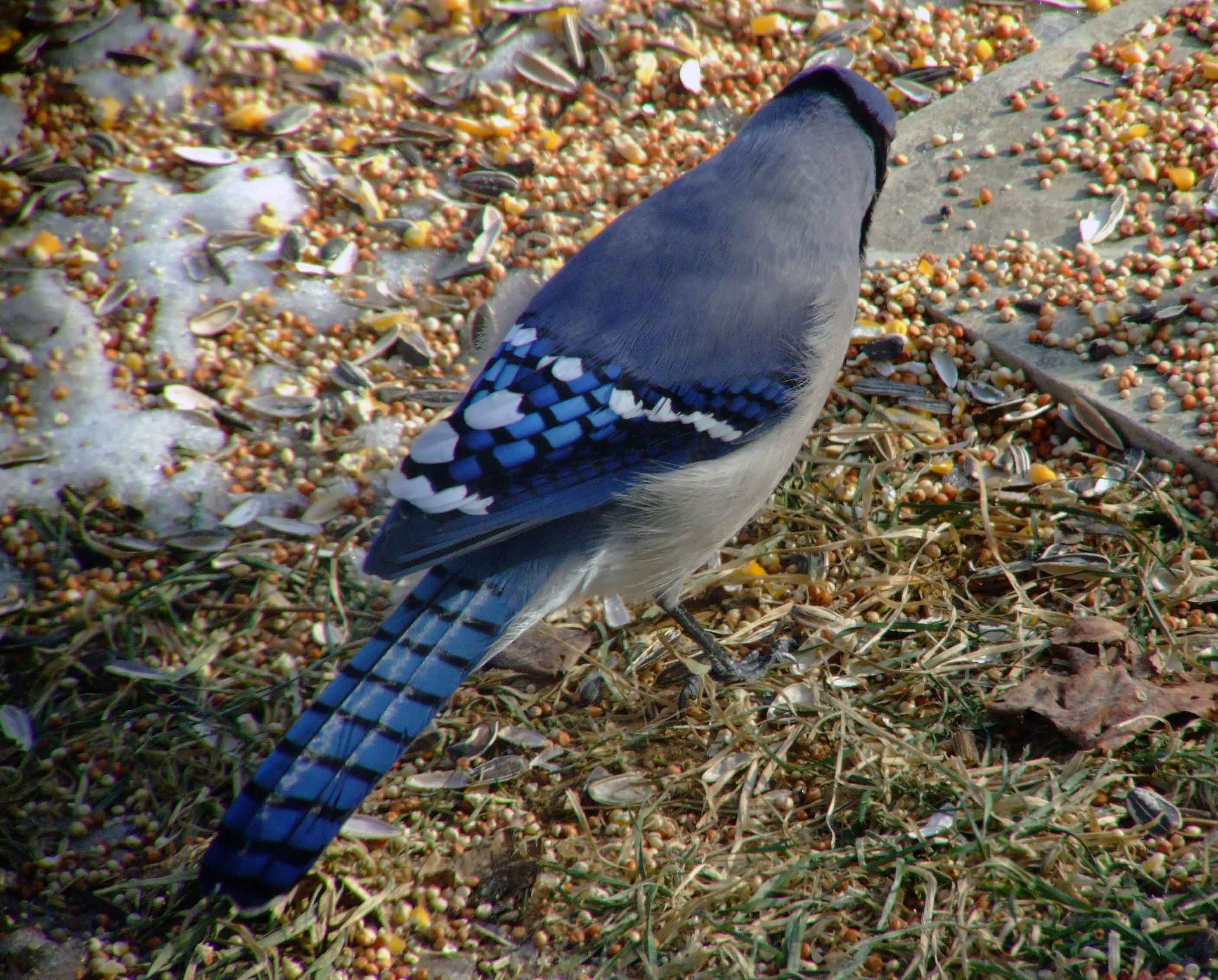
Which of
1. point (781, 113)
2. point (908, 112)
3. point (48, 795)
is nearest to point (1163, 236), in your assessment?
point (908, 112)

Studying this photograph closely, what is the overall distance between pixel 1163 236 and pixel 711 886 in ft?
7.40

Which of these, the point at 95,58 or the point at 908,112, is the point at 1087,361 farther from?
the point at 95,58

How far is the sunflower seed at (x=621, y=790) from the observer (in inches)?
87.3

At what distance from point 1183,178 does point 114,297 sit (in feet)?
9.95

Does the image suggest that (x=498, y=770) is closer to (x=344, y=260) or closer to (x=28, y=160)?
(x=344, y=260)

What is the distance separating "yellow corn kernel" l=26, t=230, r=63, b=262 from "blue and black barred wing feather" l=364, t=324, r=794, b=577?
5.24 ft

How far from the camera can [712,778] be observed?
2234mm

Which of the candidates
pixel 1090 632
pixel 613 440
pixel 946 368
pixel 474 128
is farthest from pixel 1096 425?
pixel 474 128

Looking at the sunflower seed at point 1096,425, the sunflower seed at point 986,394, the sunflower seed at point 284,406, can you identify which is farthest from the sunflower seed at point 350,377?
the sunflower seed at point 1096,425

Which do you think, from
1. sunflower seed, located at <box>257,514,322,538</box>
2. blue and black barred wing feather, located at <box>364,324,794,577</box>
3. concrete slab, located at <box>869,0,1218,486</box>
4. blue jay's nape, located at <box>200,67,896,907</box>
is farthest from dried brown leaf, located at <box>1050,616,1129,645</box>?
sunflower seed, located at <box>257,514,322,538</box>

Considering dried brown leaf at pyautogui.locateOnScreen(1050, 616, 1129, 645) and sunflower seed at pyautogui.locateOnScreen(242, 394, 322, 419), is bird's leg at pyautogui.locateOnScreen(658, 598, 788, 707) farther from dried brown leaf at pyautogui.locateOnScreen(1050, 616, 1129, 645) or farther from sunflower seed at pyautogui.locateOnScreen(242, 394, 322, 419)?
sunflower seed at pyautogui.locateOnScreen(242, 394, 322, 419)

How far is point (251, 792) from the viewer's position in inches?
74.5

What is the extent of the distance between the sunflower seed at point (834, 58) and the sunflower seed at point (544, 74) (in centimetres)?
79

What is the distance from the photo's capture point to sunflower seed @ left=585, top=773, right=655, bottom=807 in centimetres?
→ 222
